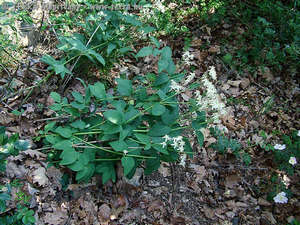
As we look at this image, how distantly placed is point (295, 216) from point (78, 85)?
2.31m

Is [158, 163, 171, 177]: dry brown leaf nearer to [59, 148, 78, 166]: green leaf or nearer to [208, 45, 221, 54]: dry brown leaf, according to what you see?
[59, 148, 78, 166]: green leaf

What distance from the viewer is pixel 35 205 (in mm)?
2066

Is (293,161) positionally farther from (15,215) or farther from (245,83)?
(15,215)

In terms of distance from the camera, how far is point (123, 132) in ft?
6.17

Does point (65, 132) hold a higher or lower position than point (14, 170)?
higher

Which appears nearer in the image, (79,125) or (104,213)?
(79,125)

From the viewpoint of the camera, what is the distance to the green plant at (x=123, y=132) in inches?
74.5

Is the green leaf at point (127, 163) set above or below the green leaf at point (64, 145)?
below

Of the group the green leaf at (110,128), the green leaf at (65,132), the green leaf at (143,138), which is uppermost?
the green leaf at (110,128)

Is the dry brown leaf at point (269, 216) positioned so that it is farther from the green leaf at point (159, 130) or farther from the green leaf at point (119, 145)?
the green leaf at point (119, 145)

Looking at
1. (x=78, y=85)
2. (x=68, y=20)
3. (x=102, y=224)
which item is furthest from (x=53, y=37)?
(x=102, y=224)

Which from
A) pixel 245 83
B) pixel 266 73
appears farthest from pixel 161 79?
pixel 266 73

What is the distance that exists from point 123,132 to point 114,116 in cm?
12

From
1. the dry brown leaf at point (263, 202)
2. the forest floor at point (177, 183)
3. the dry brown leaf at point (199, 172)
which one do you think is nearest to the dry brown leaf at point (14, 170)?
the forest floor at point (177, 183)
